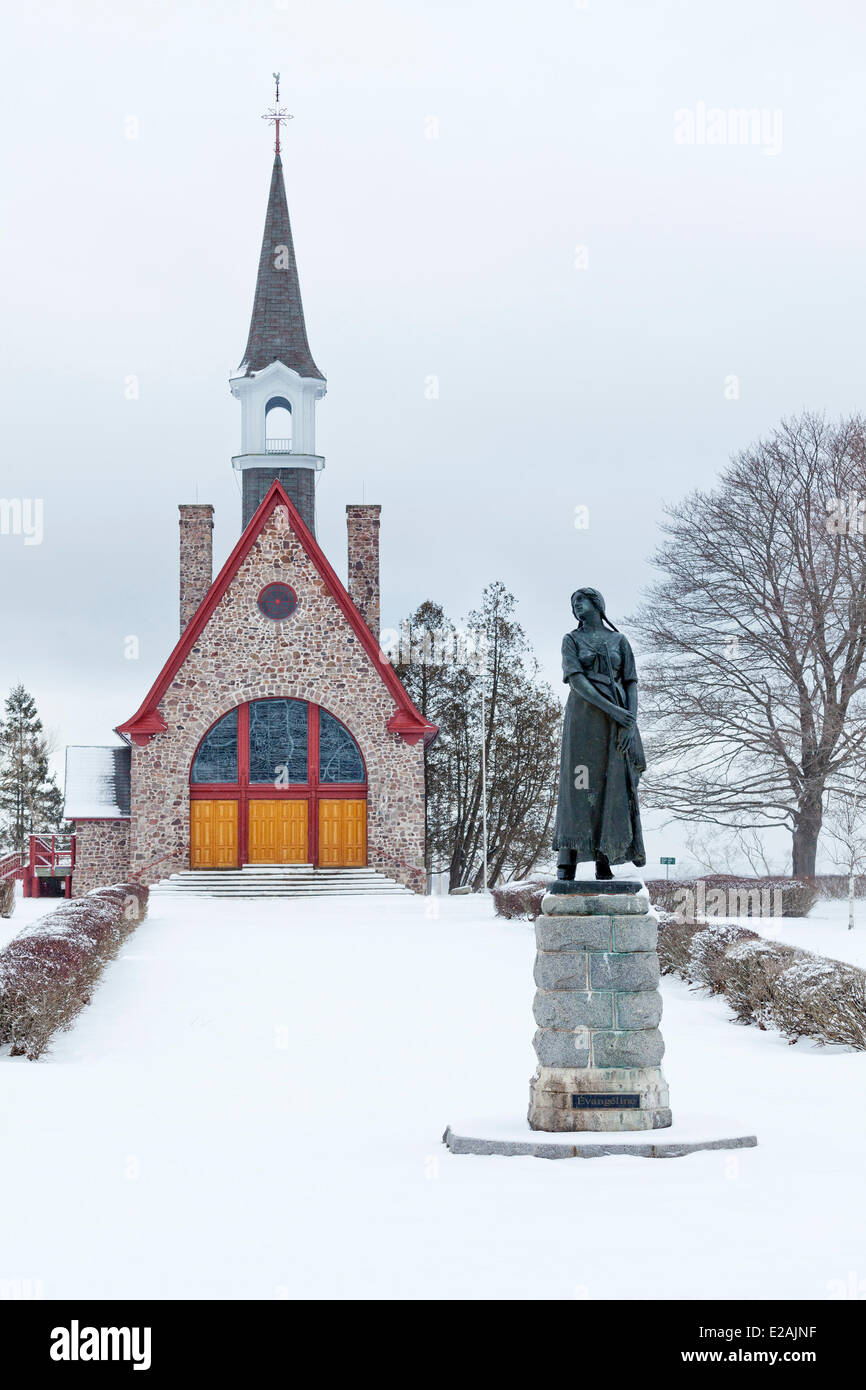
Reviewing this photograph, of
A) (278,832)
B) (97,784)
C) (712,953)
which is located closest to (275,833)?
(278,832)

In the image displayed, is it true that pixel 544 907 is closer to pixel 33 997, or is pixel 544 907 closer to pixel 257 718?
pixel 33 997

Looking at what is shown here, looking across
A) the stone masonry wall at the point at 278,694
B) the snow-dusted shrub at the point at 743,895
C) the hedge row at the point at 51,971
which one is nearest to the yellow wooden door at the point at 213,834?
the stone masonry wall at the point at 278,694

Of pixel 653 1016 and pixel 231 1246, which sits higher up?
pixel 653 1016

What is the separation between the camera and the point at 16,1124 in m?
9.71

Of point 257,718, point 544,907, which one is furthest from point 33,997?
point 257,718

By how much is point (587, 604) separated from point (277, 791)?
2540cm

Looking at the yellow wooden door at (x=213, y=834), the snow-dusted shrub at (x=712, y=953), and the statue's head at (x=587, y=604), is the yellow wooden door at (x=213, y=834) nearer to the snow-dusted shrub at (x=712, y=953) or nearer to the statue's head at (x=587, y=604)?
the snow-dusted shrub at (x=712, y=953)

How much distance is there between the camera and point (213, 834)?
34844mm

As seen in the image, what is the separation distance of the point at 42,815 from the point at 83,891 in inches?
1058

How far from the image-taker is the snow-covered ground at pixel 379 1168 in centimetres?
663

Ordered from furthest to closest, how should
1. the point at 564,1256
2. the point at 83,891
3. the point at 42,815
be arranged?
the point at 42,815
the point at 83,891
the point at 564,1256

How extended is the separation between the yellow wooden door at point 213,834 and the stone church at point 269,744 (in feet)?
0.07

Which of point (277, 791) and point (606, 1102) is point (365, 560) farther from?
point (606, 1102)

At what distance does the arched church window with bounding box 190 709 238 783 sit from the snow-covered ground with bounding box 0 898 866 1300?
61.2 ft
